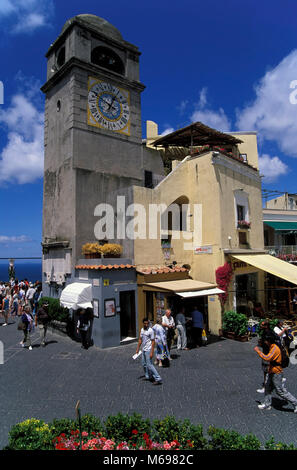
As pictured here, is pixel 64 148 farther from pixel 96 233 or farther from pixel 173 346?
pixel 173 346

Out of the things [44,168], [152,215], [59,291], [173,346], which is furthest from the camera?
[44,168]

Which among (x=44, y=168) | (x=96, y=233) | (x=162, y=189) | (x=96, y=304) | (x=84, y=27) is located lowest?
(x=96, y=304)

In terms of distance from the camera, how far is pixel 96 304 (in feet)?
41.9

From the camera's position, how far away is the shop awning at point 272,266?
14.6 meters

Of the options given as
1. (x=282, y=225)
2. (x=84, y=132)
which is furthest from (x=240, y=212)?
(x=84, y=132)

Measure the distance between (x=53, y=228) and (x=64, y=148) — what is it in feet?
15.3

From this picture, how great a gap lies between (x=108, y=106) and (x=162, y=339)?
14.2 metres

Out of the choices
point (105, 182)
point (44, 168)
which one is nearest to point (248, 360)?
point (105, 182)

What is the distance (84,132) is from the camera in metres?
16.8

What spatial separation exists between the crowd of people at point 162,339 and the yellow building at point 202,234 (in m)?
1.34

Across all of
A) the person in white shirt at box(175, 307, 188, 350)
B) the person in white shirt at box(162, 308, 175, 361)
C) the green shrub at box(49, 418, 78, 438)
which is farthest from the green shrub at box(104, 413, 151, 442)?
the person in white shirt at box(175, 307, 188, 350)

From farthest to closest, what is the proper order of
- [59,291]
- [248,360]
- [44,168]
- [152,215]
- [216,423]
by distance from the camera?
[44,168] → [59,291] → [152,215] → [248,360] → [216,423]

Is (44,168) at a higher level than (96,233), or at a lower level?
higher

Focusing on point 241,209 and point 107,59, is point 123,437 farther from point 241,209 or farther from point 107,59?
point 107,59
